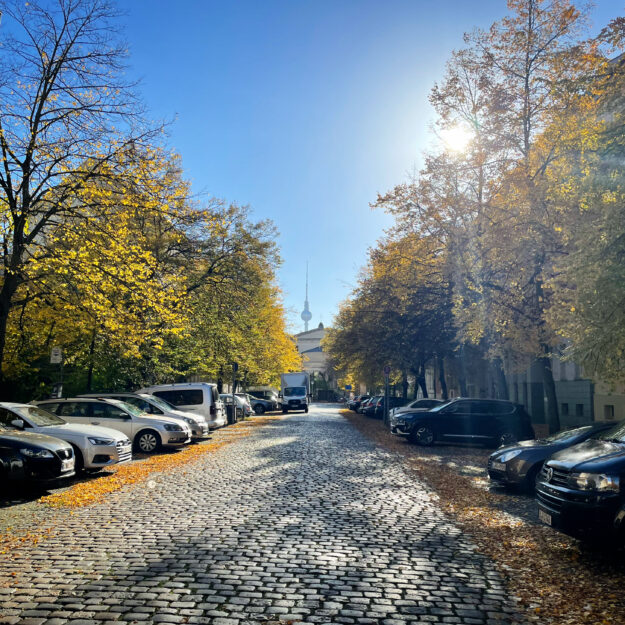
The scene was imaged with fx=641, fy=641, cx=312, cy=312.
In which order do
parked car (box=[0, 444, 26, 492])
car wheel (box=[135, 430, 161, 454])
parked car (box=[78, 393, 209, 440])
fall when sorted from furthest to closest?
parked car (box=[78, 393, 209, 440]), car wheel (box=[135, 430, 161, 454]), parked car (box=[0, 444, 26, 492])

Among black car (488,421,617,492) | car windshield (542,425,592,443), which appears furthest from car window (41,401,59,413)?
car windshield (542,425,592,443)

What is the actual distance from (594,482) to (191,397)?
771 inches

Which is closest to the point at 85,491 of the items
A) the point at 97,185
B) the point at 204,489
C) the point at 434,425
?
the point at 204,489

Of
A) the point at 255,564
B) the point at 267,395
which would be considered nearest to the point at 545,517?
the point at 255,564

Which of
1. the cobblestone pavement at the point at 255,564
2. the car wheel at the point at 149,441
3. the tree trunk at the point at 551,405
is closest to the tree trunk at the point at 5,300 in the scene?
the car wheel at the point at 149,441

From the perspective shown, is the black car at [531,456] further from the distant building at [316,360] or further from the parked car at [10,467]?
the distant building at [316,360]

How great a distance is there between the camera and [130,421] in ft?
58.6

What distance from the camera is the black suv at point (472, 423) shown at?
19.9 meters

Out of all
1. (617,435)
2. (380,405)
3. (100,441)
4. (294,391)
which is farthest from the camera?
(294,391)

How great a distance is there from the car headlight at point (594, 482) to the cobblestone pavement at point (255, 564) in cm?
126

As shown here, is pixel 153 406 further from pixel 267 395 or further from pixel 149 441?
pixel 267 395

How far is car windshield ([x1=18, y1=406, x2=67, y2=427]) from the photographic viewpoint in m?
12.4

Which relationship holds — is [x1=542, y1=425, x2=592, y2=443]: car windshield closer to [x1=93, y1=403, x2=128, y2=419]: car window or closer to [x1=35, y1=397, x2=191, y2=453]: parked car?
[x1=35, y1=397, x2=191, y2=453]: parked car

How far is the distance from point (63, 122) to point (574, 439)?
13.5m
